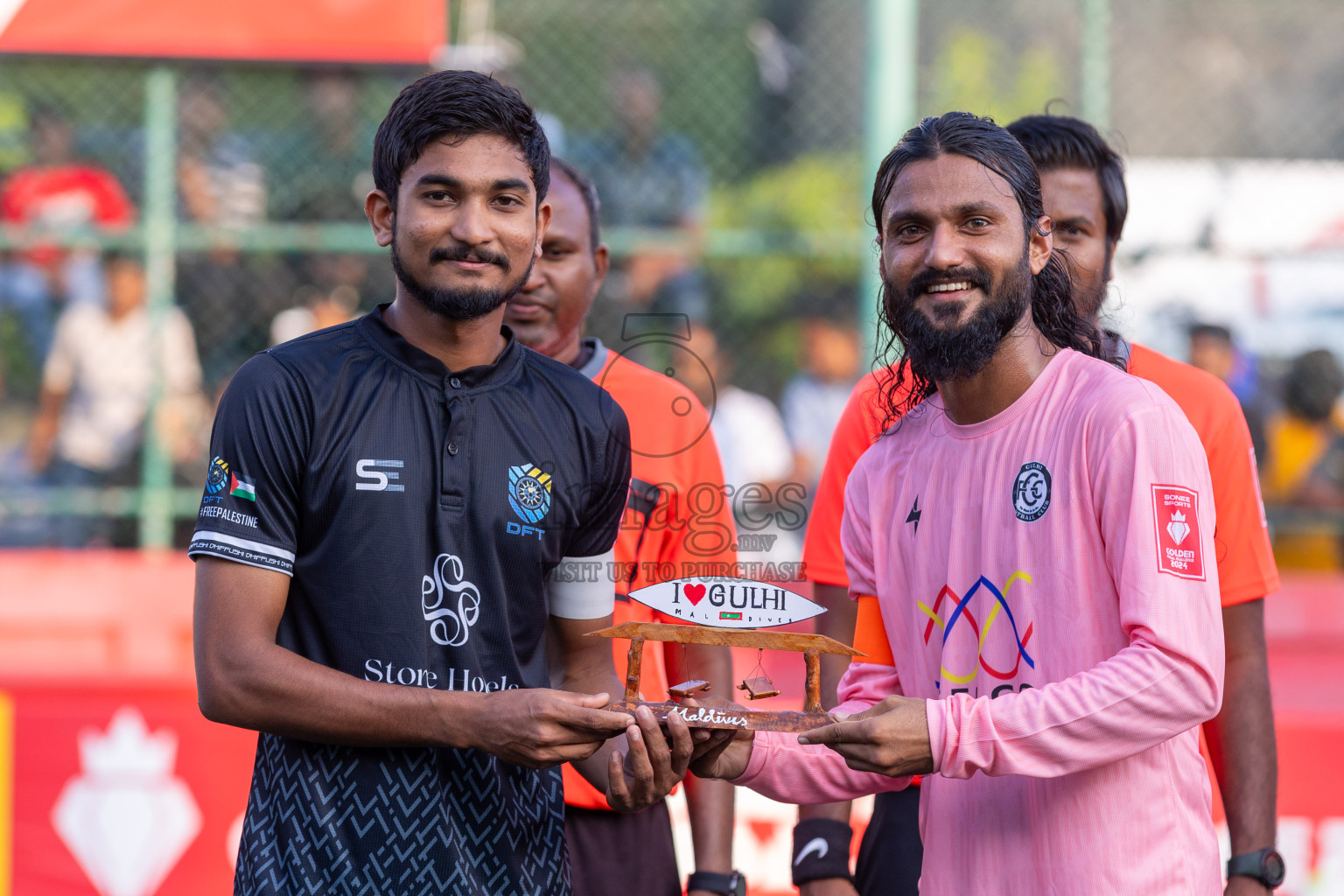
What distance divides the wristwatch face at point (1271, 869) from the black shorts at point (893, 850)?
0.73 m

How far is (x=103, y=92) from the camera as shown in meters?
9.83

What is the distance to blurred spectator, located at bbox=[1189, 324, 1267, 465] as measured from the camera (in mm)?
8289

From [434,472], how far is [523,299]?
3.86 ft

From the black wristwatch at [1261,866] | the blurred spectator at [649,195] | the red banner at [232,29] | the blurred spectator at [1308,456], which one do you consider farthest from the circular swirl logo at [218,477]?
the blurred spectator at [1308,456]

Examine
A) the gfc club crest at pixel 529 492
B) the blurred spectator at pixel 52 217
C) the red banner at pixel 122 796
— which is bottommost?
the red banner at pixel 122 796

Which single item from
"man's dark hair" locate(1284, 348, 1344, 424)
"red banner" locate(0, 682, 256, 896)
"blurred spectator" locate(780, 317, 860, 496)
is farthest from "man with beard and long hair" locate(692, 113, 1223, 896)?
"man's dark hair" locate(1284, 348, 1344, 424)

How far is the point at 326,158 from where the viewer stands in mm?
8641

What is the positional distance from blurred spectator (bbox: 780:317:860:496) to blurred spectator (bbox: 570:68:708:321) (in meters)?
0.80

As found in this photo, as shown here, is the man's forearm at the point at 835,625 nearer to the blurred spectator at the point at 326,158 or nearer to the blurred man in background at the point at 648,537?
the blurred man in background at the point at 648,537

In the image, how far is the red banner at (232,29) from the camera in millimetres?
7598

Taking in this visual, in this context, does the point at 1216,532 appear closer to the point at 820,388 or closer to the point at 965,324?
the point at 965,324

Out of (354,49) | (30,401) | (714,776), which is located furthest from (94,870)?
(354,49)

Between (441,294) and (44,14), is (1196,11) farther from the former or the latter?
(441,294)

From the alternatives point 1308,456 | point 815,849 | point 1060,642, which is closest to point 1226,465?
point 1060,642
